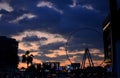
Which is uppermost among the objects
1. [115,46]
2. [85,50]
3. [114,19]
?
[85,50]

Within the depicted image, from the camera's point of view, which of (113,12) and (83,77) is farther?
(83,77)

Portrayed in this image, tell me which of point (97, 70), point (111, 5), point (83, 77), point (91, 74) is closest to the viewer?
point (111, 5)

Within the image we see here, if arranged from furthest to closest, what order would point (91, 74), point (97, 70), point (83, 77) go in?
1. point (97, 70)
2. point (91, 74)
3. point (83, 77)

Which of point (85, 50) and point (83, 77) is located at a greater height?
point (85, 50)

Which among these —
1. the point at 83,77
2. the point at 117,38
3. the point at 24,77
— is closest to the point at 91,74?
the point at 83,77

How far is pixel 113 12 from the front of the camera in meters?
27.6

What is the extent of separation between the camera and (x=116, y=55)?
2806 cm

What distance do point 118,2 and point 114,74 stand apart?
627 centimetres

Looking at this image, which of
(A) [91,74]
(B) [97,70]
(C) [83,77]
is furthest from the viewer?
(B) [97,70]

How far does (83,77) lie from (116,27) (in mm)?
122752

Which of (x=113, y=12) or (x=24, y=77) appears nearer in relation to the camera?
(x=113, y=12)

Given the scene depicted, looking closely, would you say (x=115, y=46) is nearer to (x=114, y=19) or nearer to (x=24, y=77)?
(x=114, y=19)

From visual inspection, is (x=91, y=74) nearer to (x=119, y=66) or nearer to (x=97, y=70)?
(x=97, y=70)

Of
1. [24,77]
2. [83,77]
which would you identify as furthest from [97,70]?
[24,77]
